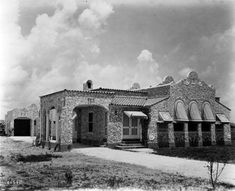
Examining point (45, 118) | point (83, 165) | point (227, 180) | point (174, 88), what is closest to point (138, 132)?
point (174, 88)

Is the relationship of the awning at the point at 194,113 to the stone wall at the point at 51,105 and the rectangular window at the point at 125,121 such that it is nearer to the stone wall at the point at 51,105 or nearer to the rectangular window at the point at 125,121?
the rectangular window at the point at 125,121

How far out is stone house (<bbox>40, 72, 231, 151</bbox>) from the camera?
24.5 meters

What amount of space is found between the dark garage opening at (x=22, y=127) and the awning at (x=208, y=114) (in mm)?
30054

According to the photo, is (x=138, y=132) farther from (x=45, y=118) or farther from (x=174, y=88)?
(x=45, y=118)

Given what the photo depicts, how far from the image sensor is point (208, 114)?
94.9ft

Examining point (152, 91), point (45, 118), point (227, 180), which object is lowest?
point (227, 180)

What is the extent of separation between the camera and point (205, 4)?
15.9m

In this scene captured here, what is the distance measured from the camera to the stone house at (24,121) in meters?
49.2

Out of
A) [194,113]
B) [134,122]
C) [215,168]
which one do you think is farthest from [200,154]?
[194,113]

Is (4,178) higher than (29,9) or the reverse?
the reverse

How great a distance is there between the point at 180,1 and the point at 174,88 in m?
13.6

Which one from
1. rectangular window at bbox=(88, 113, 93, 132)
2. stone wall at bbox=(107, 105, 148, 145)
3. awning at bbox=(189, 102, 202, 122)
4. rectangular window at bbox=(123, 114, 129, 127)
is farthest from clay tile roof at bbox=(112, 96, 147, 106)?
awning at bbox=(189, 102, 202, 122)

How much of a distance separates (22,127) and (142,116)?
99.3 ft

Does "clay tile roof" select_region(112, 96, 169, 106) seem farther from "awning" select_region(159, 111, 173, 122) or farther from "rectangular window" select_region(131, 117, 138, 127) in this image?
"rectangular window" select_region(131, 117, 138, 127)
